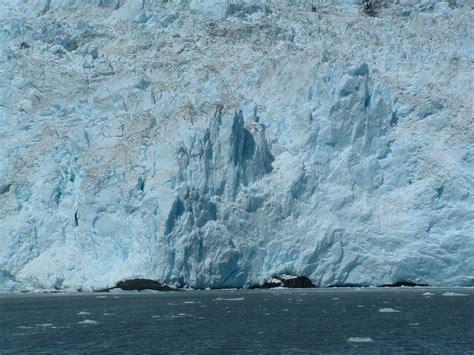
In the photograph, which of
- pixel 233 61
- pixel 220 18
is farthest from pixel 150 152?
pixel 220 18

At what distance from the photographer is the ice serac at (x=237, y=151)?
34.0 meters

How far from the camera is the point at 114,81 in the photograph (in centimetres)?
4003

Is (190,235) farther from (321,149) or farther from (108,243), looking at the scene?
(321,149)

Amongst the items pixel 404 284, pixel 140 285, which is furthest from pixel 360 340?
pixel 140 285

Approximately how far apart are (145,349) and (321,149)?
2067 cm

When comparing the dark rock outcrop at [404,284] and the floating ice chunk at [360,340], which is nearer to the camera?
the floating ice chunk at [360,340]

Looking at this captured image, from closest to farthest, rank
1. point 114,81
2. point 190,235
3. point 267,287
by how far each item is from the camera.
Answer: point 190,235
point 267,287
point 114,81

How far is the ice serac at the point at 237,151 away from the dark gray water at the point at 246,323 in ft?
5.79

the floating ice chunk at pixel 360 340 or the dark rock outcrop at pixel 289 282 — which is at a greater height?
the dark rock outcrop at pixel 289 282

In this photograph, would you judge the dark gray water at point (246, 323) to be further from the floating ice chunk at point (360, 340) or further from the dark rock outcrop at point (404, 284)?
the dark rock outcrop at point (404, 284)

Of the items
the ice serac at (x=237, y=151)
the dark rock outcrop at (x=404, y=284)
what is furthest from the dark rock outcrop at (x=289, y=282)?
the dark rock outcrop at (x=404, y=284)

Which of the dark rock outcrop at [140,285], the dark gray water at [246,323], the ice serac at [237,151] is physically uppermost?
the ice serac at [237,151]

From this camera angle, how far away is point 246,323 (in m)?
23.2

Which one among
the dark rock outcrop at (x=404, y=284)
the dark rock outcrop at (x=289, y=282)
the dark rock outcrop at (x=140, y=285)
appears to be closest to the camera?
the dark rock outcrop at (x=404, y=284)
